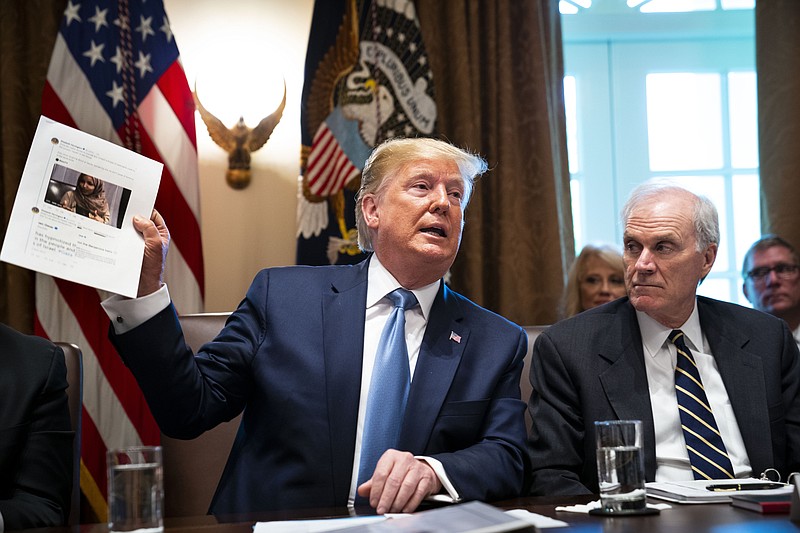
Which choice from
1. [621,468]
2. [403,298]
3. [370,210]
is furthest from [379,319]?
[621,468]

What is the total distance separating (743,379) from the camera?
7.77ft

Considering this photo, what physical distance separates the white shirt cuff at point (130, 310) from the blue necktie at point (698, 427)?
54.6 inches

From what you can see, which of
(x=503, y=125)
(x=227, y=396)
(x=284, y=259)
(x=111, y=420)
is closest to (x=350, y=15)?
(x=503, y=125)

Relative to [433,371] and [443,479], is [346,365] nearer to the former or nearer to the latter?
[433,371]

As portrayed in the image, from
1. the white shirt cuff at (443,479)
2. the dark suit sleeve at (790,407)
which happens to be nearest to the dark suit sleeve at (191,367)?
the white shirt cuff at (443,479)

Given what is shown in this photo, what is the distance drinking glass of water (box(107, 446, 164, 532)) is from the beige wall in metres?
3.09

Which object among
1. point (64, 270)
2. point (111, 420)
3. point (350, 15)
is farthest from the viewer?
point (350, 15)

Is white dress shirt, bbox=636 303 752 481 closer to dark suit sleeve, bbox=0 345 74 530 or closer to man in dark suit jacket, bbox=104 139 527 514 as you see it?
man in dark suit jacket, bbox=104 139 527 514

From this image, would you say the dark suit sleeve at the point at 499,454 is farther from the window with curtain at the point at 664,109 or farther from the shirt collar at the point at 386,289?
the window with curtain at the point at 664,109

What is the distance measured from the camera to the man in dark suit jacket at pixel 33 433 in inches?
72.1

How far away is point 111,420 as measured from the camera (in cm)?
377

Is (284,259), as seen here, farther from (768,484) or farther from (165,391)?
(768,484)

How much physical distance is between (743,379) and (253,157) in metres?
2.81

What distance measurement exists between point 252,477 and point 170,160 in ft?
7.35
